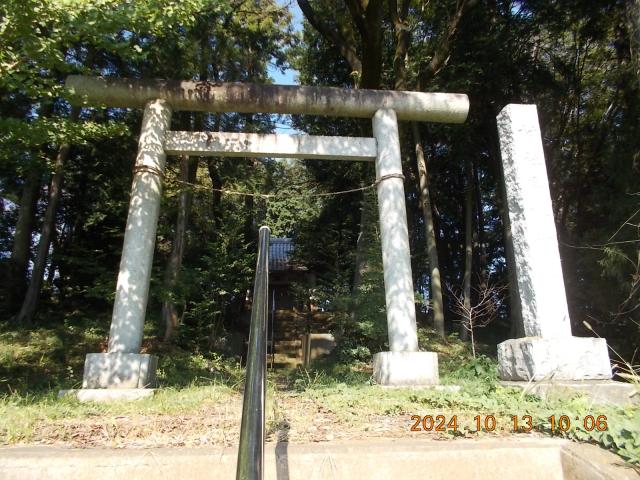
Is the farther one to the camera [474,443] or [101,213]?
[101,213]

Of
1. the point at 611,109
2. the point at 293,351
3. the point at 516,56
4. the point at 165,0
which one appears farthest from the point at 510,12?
the point at 293,351

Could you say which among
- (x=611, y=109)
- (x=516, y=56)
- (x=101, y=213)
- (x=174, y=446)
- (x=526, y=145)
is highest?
(x=516, y=56)

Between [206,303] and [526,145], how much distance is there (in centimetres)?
841

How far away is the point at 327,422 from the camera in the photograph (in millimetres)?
2943

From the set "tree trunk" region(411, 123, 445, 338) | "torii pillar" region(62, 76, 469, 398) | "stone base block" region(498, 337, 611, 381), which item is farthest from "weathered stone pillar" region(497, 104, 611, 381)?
"tree trunk" region(411, 123, 445, 338)

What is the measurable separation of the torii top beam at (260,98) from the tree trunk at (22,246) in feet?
21.7

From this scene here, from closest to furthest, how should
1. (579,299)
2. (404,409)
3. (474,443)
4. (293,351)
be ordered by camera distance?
1. (474,443)
2. (404,409)
3. (579,299)
4. (293,351)

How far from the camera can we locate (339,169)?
1352 centimetres

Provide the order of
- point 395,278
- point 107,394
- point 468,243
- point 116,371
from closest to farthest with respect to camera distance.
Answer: point 107,394 < point 116,371 < point 395,278 < point 468,243

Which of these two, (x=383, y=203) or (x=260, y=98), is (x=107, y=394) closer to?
(x=383, y=203)

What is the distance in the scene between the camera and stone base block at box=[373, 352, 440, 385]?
4.66 m

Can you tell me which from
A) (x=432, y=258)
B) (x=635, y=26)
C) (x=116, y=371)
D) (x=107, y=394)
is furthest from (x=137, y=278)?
(x=432, y=258)

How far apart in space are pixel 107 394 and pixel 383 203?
12.7ft

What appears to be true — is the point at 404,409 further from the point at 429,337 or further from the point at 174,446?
the point at 429,337
